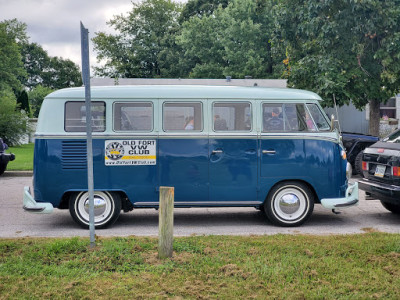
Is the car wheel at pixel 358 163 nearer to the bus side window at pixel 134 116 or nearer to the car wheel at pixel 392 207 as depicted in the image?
the car wheel at pixel 392 207

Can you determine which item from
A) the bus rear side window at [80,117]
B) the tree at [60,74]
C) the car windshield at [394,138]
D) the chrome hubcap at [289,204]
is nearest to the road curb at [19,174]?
the bus rear side window at [80,117]

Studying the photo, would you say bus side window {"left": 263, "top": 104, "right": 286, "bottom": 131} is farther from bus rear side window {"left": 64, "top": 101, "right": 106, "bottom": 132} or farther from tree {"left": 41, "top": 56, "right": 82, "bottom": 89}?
tree {"left": 41, "top": 56, "right": 82, "bottom": 89}

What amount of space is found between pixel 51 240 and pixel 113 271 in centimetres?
170

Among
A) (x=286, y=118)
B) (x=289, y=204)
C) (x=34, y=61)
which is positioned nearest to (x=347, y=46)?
(x=286, y=118)

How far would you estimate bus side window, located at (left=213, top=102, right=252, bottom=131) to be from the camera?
8469 mm

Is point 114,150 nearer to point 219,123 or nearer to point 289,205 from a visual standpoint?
point 219,123

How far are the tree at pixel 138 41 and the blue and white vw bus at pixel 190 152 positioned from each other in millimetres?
42135

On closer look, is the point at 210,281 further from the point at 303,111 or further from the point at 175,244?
the point at 303,111

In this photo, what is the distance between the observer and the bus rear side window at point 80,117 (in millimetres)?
8266

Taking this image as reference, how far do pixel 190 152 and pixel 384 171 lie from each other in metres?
3.41

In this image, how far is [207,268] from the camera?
18.1 ft

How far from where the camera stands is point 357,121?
24938 mm

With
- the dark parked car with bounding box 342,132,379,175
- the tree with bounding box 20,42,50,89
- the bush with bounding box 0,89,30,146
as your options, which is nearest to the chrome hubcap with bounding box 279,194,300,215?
the dark parked car with bounding box 342,132,379,175

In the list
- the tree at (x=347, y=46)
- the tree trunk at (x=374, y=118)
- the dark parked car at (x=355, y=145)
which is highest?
the tree at (x=347, y=46)
